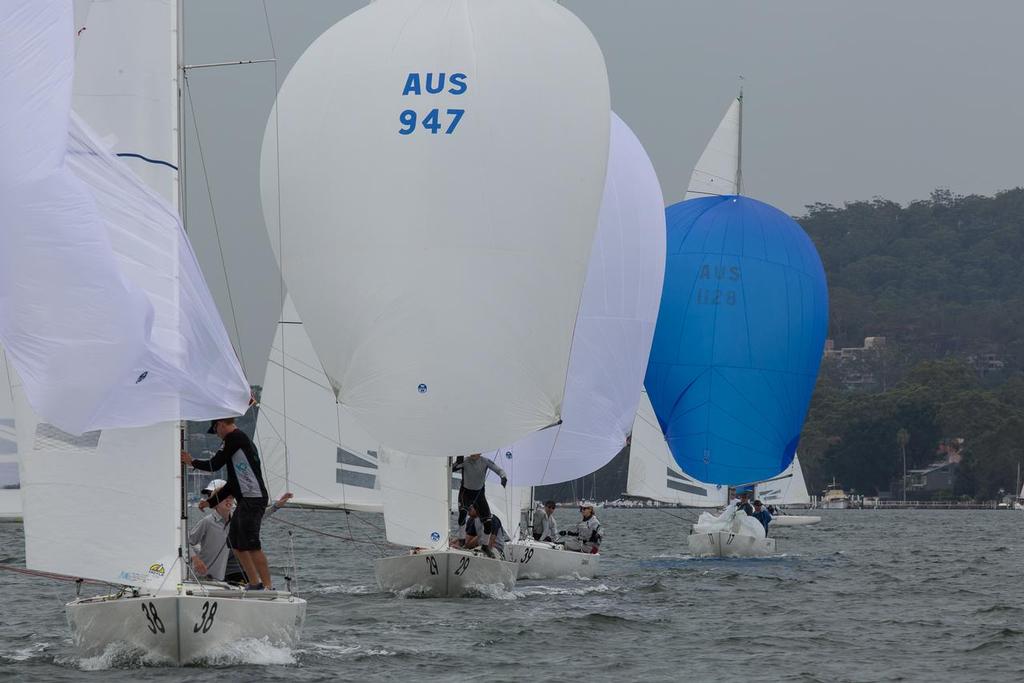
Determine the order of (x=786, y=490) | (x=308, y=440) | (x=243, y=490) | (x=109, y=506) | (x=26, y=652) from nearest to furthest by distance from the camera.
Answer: (x=109, y=506) → (x=243, y=490) → (x=26, y=652) → (x=308, y=440) → (x=786, y=490)

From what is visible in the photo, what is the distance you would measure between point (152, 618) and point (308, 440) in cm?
1283

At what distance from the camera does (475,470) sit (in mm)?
17219

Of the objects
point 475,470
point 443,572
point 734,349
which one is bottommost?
point 443,572

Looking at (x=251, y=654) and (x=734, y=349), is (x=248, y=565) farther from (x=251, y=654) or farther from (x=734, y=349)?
(x=734, y=349)

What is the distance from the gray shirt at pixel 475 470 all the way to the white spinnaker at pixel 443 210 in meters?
2.34

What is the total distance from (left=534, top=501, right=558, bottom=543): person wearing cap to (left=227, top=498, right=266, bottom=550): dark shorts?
423 inches

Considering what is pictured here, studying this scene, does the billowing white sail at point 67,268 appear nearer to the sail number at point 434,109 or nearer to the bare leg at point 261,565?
the bare leg at point 261,565

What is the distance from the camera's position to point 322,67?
15.5 m

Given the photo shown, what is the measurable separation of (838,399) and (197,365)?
303 ft

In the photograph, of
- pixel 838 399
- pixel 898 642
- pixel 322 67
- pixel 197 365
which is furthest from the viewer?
pixel 838 399

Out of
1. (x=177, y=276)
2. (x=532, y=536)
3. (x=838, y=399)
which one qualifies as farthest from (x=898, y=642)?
(x=838, y=399)

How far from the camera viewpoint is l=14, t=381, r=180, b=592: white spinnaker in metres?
11.0

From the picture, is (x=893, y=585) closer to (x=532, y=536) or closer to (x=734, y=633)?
(x=532, y=536)

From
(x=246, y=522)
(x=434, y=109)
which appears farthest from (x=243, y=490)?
(x=434, y=109)
